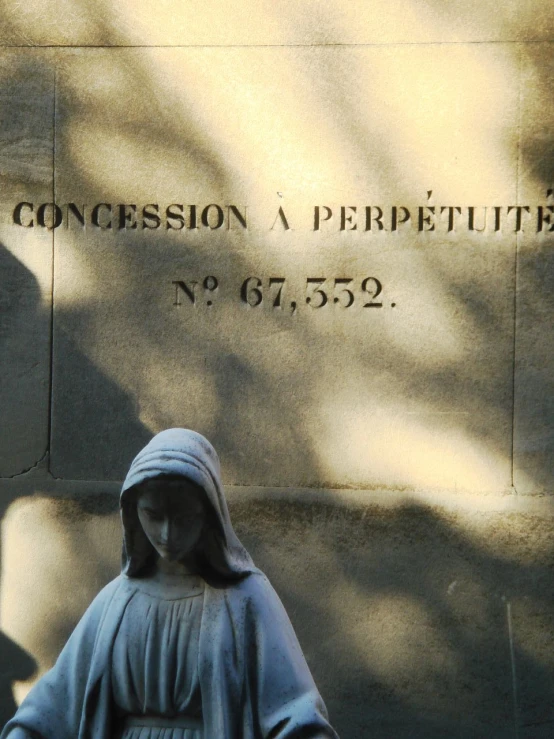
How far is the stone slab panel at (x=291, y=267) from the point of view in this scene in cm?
705

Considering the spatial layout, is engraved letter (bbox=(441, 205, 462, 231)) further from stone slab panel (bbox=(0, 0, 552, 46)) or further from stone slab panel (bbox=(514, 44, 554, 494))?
stone slab panel (bbox=(0, 0, 552, 46))

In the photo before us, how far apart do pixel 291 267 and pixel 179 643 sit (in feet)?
11.6

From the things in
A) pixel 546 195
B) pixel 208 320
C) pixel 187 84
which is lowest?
pixel 208 320

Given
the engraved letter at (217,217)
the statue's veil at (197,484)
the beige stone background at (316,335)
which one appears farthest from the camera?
the engraved letter at (217,217)

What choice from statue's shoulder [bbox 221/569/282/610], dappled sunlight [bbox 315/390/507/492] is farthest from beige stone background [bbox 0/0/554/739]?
statue's shoulder [bbox 221/569/282/610]

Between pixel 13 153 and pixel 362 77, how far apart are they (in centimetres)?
181

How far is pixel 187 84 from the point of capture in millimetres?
7184

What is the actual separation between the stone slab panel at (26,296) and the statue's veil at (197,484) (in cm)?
338

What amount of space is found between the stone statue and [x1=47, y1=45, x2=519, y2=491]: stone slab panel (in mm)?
3173

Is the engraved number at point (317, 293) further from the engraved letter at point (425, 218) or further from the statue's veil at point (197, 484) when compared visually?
the statue's veil at point (197, 484)

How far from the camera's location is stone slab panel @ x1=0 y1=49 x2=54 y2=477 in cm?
726

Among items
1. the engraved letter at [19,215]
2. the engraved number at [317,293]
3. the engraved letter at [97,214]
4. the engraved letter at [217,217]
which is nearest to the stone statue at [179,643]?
the engraved number at [317,293]

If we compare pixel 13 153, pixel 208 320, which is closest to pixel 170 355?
pixel 208 320

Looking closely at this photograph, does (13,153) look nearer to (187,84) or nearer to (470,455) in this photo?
(187,84)
